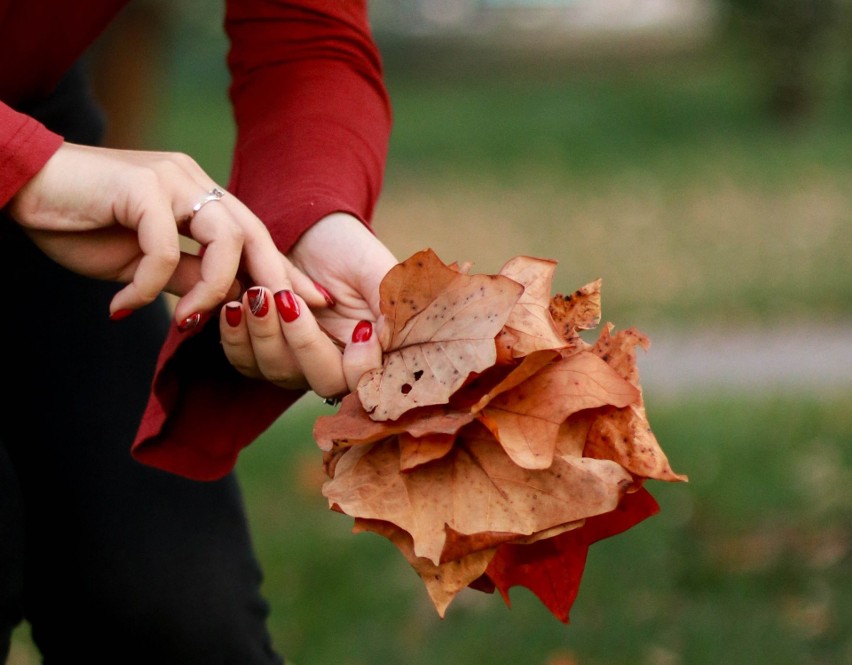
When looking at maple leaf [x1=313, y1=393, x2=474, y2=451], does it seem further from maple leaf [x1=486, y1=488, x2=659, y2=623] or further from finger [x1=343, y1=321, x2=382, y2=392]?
maple leaf [x1=486, y1=488, x2=659, y2=623]

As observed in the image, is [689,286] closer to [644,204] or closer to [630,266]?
[630,266]

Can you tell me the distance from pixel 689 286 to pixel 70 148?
20.4ft

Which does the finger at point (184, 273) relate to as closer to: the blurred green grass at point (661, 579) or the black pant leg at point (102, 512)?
the black pant leg at point (102, 512)

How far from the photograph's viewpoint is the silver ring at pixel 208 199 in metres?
1.53

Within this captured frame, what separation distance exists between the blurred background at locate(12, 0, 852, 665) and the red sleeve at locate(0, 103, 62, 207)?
206 centimetres

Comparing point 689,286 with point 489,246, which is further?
point 489,246

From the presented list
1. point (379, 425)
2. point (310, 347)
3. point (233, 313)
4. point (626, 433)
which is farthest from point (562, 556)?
point (233, 313)

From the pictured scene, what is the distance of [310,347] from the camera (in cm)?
154

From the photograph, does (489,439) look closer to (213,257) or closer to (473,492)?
(473,492)

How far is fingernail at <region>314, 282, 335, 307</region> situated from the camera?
1.64 meters

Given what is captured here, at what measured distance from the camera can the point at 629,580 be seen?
3.58 meters

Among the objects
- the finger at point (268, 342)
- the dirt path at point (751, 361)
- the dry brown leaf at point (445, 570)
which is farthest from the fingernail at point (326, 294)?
the dirt path at point (751, 361)

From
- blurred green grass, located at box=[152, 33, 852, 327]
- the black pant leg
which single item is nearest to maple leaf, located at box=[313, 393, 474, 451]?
the black pant leg

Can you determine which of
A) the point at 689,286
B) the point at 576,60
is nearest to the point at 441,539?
the point at 689,286
